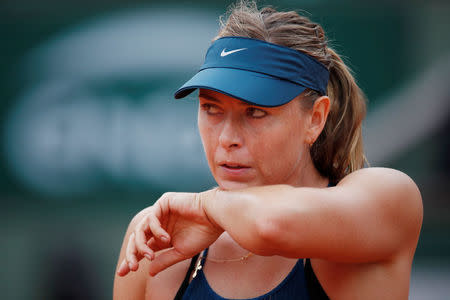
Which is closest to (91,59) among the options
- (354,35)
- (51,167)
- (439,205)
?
(51,167)

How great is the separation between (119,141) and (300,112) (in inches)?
159

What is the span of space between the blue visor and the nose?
111 millimetres

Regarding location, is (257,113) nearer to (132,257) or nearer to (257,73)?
(257,73)

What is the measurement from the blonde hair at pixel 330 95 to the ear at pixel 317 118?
0.03 metres

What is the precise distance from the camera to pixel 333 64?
2.04 m

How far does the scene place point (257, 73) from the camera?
178 cm

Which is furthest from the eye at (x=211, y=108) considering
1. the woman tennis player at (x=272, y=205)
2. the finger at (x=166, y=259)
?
the finger at (x=166, y=259)

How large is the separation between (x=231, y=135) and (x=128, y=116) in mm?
4035

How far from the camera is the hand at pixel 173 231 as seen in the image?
5.58 ft

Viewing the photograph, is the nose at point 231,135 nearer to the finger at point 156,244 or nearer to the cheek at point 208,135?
the cheek at point 208,135

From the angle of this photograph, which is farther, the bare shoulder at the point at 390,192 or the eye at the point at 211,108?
the eye at the point at 211,108

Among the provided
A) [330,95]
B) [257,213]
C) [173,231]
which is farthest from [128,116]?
[257,213]

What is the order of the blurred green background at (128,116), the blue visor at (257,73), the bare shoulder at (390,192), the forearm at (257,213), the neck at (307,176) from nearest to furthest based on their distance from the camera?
1. the forearm at (257,213)
2. the bare shoulder at (390,192)
3. the blue visor at (257,73)
4. the neck at (307,176)
5. the blurred green background at (128,116)

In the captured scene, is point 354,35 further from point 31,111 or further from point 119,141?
point 31,111
